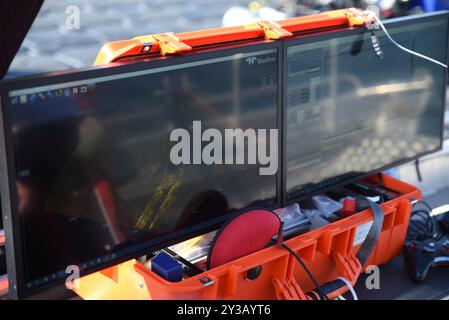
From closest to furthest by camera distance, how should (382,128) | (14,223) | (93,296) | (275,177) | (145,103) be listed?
(14,223), (145,103), (93,296), (275,177), (382,128)

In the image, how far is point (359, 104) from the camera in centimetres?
157

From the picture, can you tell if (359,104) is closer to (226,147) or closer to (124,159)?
(226,147)

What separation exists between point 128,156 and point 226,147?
0.71ft

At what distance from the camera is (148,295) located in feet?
4.15

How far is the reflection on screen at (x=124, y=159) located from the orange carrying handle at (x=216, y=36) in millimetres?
40

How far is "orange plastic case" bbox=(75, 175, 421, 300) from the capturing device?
1.27 meters

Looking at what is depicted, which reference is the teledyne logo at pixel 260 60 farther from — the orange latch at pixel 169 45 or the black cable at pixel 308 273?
the black cable at pixel 308 273

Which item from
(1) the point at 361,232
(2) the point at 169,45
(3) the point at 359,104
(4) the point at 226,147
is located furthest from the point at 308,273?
(2) the point at 169,45

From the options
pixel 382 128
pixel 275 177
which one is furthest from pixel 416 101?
pixel 275 177

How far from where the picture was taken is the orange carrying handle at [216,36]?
124 centimetres

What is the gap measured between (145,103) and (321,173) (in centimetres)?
48

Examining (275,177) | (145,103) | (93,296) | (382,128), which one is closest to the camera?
(145,103)

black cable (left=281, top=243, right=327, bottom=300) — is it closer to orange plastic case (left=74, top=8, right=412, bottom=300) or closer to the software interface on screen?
orange plastic case (left=74, top=8, right=412, bottom=300)
